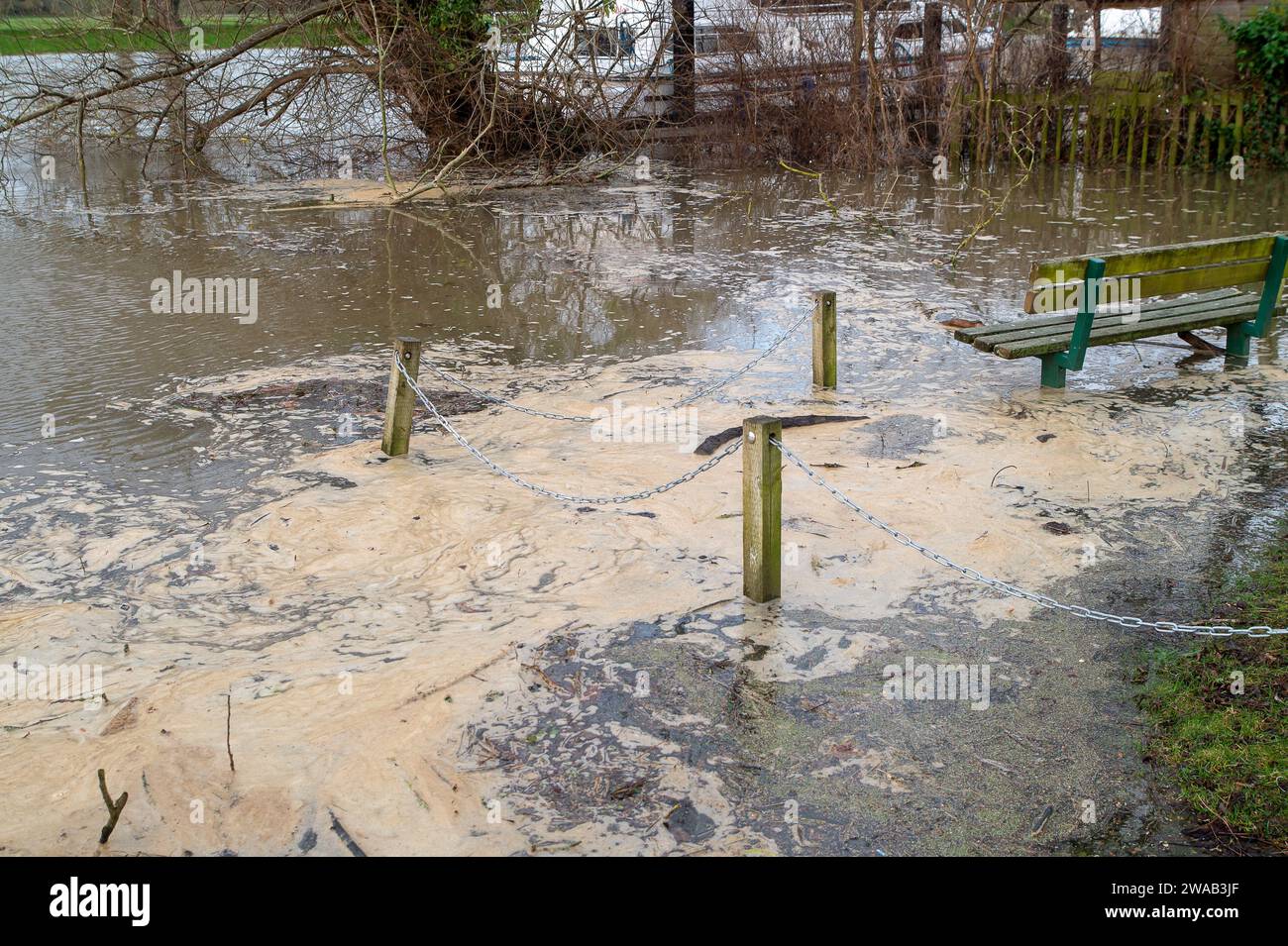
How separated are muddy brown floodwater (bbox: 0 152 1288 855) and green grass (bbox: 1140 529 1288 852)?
14 centimetres

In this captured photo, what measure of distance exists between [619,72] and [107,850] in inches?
650

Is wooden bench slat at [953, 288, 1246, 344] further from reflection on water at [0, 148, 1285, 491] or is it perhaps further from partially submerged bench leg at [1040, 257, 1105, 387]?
reflection on water at [0, 148, 1285, 491]

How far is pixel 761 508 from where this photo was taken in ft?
17.2

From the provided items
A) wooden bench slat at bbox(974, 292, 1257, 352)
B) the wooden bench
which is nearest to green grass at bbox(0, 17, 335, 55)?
wooden bench slat at bbox(974, 292, 1257, 352)

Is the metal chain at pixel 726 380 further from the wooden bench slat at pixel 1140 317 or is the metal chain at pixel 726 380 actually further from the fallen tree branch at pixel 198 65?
the fallen tree branch at pixel 198 65

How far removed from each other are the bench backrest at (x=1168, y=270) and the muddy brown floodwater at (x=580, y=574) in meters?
0.67

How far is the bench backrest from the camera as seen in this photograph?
303 inches

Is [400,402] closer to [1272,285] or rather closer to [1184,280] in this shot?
[1184,280]

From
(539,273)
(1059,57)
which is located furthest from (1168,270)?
(1059,57)

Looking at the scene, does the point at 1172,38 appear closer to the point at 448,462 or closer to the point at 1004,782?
the point at 448,462

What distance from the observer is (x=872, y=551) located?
19.6ft

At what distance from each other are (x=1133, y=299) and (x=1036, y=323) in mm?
646

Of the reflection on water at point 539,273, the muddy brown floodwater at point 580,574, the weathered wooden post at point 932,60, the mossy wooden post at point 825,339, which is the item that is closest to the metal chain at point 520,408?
the muddy brown floodwater at point 580,574
